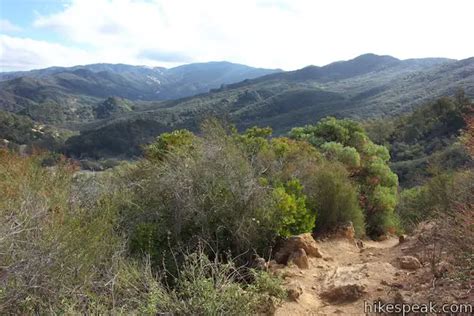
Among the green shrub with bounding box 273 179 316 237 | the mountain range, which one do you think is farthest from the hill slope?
the green shrub with bounding box 273 179 316 237

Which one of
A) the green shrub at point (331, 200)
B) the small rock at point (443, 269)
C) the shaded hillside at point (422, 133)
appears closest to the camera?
→ the small rock at point (443, 269)

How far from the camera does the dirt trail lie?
506 centimetres

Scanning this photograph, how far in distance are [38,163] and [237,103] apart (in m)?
127

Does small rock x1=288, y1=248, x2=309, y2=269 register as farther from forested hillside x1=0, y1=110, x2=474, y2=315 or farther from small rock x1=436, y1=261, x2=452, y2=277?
small rock x1=436, y1=261, x2=452, y2=277

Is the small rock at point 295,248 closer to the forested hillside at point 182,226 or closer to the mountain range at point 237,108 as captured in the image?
the forested hillside at point 182,226

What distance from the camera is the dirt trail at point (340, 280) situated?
506cm

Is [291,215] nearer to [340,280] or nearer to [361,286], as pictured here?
[340,280]

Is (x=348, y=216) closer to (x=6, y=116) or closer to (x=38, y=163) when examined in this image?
(x=38, y=163)

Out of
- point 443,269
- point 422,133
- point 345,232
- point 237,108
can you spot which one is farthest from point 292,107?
point 443,269

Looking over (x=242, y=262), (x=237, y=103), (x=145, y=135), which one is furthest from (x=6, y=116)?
(x=242, y=262)

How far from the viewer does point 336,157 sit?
1396cm

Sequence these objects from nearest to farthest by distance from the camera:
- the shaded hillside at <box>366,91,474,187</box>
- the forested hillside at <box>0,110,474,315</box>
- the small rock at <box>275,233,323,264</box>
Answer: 1. the forested hillside at <box>0,110,474,315</box>
2. the small rock at <box>275,233,323,264</box>
3. the shaded hillside at <box>366,91,474,187</box>

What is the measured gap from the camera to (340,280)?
18.7 feet

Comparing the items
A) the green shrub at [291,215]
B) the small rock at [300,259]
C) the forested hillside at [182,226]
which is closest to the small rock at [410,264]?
the forested hillside at [182,226]
